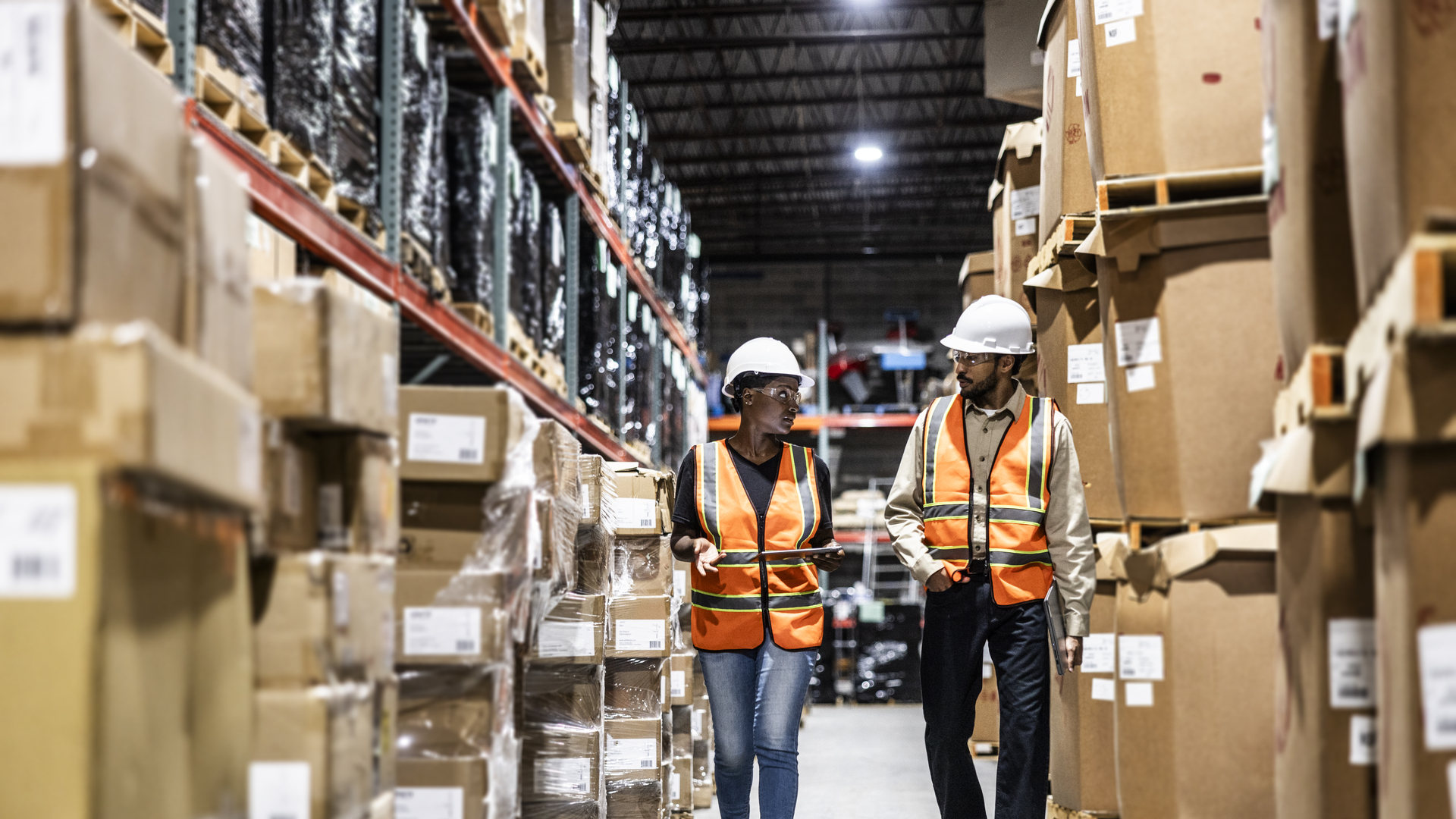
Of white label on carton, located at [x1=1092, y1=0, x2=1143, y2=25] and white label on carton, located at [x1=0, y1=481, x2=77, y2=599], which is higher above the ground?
white label on carton, located at [x1=1092, y1=0, x2=1143, y2=25]

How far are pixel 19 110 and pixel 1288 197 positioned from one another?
214cm

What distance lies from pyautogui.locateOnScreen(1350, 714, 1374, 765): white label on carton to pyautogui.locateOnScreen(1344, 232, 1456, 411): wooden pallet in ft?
2.37

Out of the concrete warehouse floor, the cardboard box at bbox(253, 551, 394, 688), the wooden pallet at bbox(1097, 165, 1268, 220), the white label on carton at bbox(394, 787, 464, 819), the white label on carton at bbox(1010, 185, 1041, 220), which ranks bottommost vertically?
the concrete warehouse floor

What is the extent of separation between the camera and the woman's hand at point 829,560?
466 centimetres

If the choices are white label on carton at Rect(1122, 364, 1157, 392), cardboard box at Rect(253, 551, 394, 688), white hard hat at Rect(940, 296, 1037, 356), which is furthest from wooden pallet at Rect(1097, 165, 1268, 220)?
cardboard box at Rect(253, 551, 394, 688)

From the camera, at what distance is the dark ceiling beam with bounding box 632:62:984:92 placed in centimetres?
1661

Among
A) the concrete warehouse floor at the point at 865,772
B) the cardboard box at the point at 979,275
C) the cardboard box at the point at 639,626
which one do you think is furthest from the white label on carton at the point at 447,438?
the cardboard box at the point at 979,275

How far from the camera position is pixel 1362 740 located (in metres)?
2.29

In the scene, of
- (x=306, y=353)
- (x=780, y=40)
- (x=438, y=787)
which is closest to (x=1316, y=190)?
(x=306, y=353)

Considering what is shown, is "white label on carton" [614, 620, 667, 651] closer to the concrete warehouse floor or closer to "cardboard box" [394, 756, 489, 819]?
the concrete warehouse floor

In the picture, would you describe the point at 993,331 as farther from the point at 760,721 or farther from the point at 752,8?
the point at 752,8

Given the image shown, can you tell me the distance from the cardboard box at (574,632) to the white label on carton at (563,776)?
1.11 feet

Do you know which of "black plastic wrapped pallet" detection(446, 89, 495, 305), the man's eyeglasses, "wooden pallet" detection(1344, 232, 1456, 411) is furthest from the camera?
"black plastic wrapped pallet" detection(446, 89, 495, 305)

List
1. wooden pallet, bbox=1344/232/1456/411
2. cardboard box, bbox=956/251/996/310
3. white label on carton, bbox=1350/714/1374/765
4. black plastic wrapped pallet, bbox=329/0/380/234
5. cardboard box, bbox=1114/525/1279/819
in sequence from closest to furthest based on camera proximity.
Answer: wooden pallet, bbox=1344/232/1456/411 < white label on carton, bbox=1350/714/1374/765 < cardboard box, bbox=1114/525/1279/819 < black plastic wrapped pallet, bbox=329/0/380/234 < cardboard box, bbox=956/251/996/310
